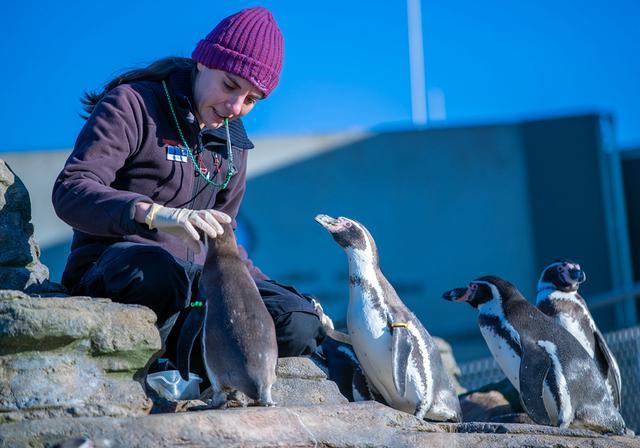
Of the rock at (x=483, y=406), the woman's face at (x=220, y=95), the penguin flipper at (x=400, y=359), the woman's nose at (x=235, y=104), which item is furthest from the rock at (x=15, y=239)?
the rock at (x=483, y=406)

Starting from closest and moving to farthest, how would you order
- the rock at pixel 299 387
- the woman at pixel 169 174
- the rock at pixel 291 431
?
the rock at pixel 291 431 < the woman at pixel 169 174 < the rock at pixel 299 387

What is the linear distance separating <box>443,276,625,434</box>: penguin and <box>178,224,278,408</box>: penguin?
137 centimetres

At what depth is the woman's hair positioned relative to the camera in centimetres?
358

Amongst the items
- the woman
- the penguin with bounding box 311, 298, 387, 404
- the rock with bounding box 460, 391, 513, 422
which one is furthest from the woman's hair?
the rock with bounding box 460, 391, 513, 422

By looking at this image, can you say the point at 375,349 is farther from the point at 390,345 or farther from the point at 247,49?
the point at 247,49

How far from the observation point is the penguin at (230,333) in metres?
2.94

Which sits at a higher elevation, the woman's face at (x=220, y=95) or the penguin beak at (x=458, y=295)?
the woman's face at (x=220, y=95)

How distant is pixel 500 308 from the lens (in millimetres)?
4352

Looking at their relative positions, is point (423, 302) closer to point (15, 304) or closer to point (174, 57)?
point (174, 57)

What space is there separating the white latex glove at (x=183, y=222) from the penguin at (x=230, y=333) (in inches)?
5.9

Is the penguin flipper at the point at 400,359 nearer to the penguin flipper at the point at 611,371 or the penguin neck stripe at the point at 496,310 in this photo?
the penguin neck stripe at the point at 496,310

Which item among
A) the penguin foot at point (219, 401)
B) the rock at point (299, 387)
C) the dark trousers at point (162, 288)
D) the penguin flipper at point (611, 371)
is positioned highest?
the dark trousers at point (162, 288)

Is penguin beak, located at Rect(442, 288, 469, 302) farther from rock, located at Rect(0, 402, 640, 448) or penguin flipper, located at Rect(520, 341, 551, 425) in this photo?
rock, located at Rect(0, 402, 640, 448)

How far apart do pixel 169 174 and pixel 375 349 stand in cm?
103
